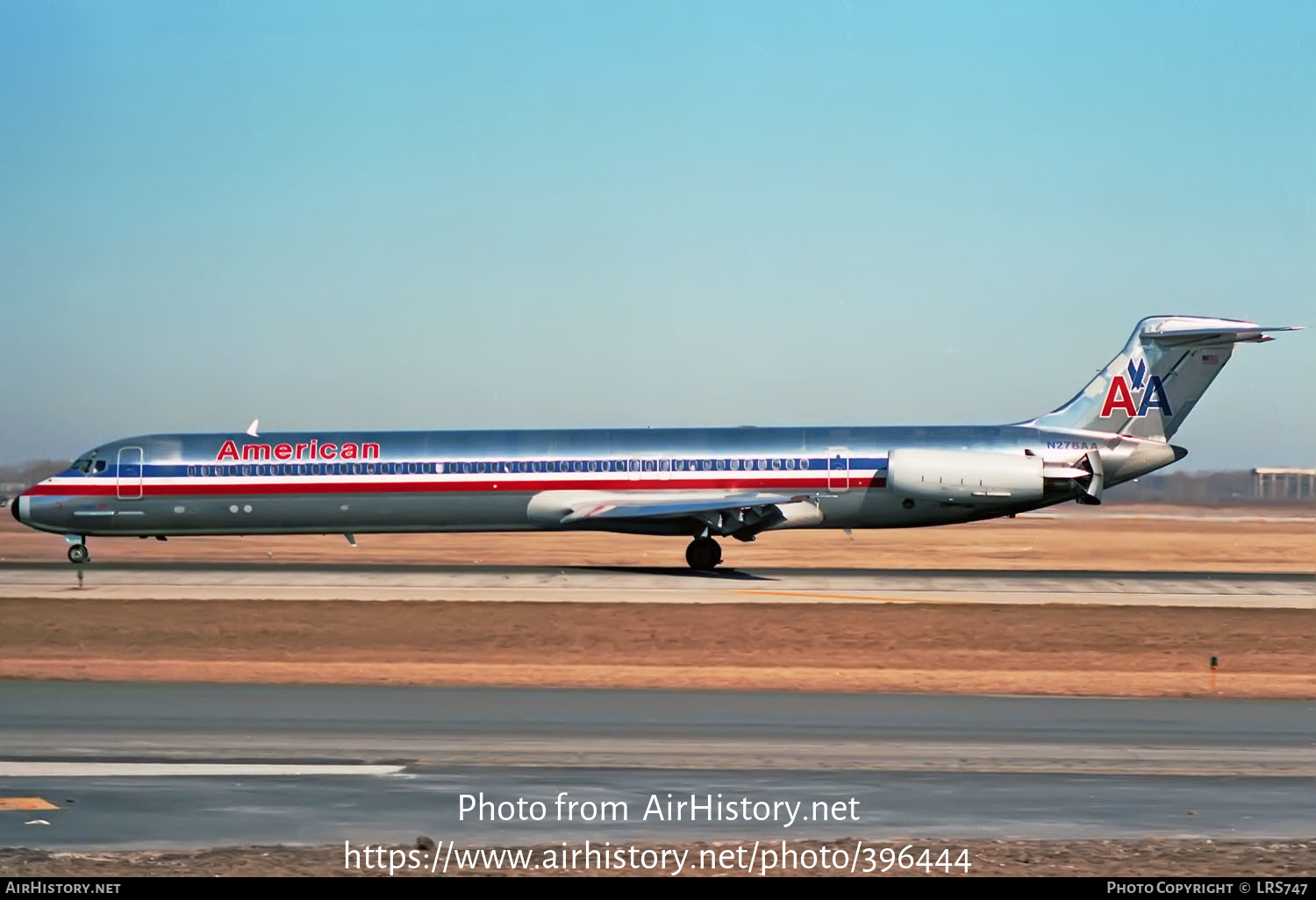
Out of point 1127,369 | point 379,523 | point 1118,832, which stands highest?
point 1127,369

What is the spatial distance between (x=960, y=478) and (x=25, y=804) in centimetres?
3190

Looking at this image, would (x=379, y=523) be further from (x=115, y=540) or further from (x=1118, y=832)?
(x=1118, y=832)

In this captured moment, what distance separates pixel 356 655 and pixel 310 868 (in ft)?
54.5

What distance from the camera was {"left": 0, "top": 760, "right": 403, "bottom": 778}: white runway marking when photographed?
13.8 metres

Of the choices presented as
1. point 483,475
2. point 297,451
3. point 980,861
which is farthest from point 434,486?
point 980,861

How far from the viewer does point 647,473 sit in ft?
138

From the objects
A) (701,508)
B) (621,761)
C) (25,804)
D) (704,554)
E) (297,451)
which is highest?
(297,451)

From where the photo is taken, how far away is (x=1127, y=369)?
43344 millimetres

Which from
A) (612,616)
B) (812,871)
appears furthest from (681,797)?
(612,616)

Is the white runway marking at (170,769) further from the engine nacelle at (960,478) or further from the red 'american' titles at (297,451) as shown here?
the engine nacelle at (960,478)

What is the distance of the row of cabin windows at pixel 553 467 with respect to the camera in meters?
41.8

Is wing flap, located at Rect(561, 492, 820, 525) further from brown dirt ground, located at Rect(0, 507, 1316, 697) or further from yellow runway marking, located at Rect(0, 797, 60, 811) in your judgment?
yellow runway marking, located at Rect(0, 797, 60, 811)

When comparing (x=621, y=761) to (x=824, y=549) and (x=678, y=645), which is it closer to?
(x=678, y=645)

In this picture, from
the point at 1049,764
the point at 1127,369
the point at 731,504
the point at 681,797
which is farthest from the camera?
the point at 1127,369
